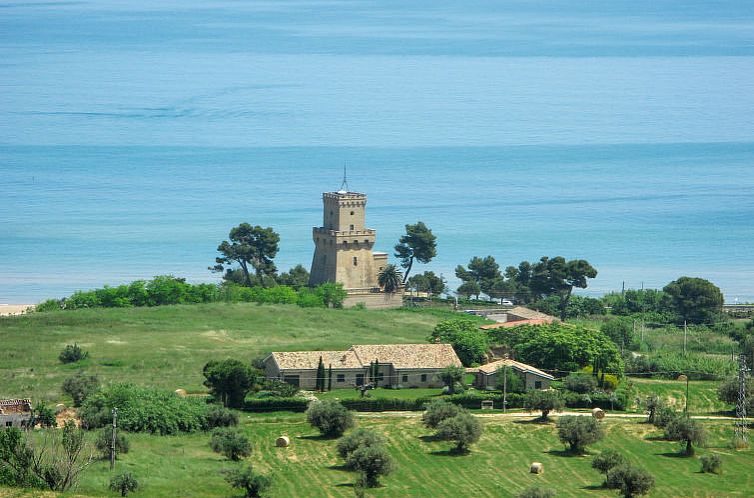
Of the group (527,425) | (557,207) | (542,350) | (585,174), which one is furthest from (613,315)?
(585,174)

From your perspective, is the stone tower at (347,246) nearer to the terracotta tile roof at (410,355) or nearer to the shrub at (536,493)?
the terracotta tile roof at (410,355)

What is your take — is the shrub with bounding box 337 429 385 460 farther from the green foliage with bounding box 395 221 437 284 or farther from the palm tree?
the green foliage with bounding box 395 221 437 284

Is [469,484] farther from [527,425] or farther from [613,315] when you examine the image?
[613,315]

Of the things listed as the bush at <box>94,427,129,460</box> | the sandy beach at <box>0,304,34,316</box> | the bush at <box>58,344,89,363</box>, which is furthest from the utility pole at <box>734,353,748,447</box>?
the sandy beach at <box>0,304,34,316</box>

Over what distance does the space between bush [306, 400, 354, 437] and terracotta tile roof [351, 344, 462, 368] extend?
10.9m

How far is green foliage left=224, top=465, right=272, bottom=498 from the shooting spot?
51438 mm

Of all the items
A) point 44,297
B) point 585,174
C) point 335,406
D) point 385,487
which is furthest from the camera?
point 585,174

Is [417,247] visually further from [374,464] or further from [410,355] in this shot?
[374,464]

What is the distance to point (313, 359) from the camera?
7225cm

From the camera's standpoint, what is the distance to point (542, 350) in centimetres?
7456

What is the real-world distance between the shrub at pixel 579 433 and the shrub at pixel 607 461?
3.41 meters

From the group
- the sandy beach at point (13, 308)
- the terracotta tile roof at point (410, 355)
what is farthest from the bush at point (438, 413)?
the sandy beach at point (13, 308)

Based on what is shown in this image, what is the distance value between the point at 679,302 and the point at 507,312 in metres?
11.1

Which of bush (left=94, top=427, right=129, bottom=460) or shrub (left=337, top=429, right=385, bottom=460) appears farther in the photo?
shrub (left=337, top=429, right=385, bottom=460)
